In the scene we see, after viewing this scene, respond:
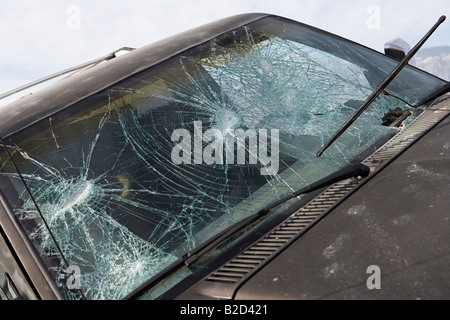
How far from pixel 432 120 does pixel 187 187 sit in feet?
3.71

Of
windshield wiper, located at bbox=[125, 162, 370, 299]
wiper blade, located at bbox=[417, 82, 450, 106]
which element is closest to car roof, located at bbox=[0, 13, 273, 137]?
windshield wiper, located at bbox=[125, 162, 370, 299]

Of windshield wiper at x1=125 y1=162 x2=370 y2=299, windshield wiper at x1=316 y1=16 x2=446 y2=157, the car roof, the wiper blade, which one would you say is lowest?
the wiper blade

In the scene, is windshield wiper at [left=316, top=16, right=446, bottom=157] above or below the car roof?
below

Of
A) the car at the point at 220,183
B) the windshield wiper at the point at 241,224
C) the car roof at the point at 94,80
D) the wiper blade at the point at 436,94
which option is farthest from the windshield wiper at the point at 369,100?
the car roof at the point at 94,80

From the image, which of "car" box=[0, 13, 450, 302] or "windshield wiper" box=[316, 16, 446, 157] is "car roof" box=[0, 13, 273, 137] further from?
"windshield wiper" box=[316, 16, 446, 157]

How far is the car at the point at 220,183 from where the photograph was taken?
137 cm

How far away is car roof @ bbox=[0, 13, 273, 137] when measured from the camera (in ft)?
6.42

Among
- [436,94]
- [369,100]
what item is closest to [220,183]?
[369,100]

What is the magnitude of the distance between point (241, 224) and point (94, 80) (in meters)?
1.02

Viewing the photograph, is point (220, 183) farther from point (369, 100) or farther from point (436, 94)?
point (436, 94)

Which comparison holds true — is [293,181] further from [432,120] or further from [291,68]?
[291,68]

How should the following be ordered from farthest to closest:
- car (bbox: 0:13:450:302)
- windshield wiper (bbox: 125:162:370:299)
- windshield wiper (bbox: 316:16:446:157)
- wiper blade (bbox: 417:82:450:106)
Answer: wiper blade (bbox: 417:82:450:106)
windshield wiper (bbox: 316:16:446:157)
windshield wiper (bbox: 125:162:370:299)
car (bbox: 0:13:450:302)

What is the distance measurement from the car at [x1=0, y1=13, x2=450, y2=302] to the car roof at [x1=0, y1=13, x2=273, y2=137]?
0.03ft
